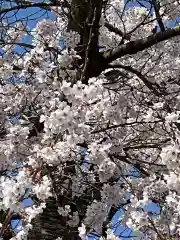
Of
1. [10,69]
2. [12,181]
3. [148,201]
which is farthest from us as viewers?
[10,69]

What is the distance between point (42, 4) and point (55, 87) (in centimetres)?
234

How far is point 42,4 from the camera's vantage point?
557 cm

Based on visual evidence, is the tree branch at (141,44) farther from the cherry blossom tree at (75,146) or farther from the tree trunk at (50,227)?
the tree trunk at (50,227)

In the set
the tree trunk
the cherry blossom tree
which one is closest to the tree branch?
the cherry blossom tree

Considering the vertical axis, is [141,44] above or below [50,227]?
above

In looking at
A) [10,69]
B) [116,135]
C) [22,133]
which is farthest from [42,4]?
[22,133]

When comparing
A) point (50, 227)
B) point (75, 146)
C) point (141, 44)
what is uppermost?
point (141, 44)

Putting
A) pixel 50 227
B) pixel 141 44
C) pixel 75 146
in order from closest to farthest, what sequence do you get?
pixel 75 146, pixel 50 227, pixel 141 44

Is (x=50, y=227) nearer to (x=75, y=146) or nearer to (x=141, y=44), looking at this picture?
(x=75, y=146)

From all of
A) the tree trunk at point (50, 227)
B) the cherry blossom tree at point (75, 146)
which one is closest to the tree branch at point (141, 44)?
the cherry blossom tree at point (75, 146)

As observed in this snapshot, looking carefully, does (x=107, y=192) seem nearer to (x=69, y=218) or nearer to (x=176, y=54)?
(x=69, y=218)

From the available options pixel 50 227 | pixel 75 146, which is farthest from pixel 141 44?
pixel 50 227

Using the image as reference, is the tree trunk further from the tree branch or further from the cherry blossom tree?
the tree branch

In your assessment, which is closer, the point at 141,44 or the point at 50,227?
the point at 50,227
